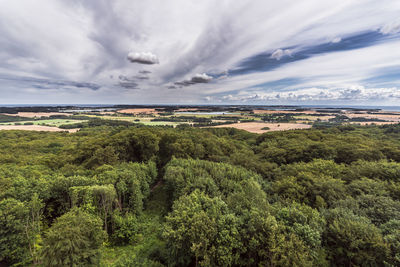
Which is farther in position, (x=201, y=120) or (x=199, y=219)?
(x=201, y=120)

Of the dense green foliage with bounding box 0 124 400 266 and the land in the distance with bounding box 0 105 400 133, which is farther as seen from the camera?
the land in the distance with bounding box 0 105 400 133

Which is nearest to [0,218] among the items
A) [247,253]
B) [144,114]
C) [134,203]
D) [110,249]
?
[110,249]

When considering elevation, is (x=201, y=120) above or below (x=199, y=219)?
above

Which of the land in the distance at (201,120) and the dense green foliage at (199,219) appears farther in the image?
the land in the distance at (201,120)

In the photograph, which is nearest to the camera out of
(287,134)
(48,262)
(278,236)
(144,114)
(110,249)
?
(48,262)

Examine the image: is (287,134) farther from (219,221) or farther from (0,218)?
(0,218)

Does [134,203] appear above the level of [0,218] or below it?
below

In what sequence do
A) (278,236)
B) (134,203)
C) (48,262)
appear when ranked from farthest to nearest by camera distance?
1. (134,203)
2. (278,236)
3. (48,262)

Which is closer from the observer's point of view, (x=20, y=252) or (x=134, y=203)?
(x=20, y=252)

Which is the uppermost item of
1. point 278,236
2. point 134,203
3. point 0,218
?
point 0,218

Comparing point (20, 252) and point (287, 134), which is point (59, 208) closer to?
point (20, 252)
